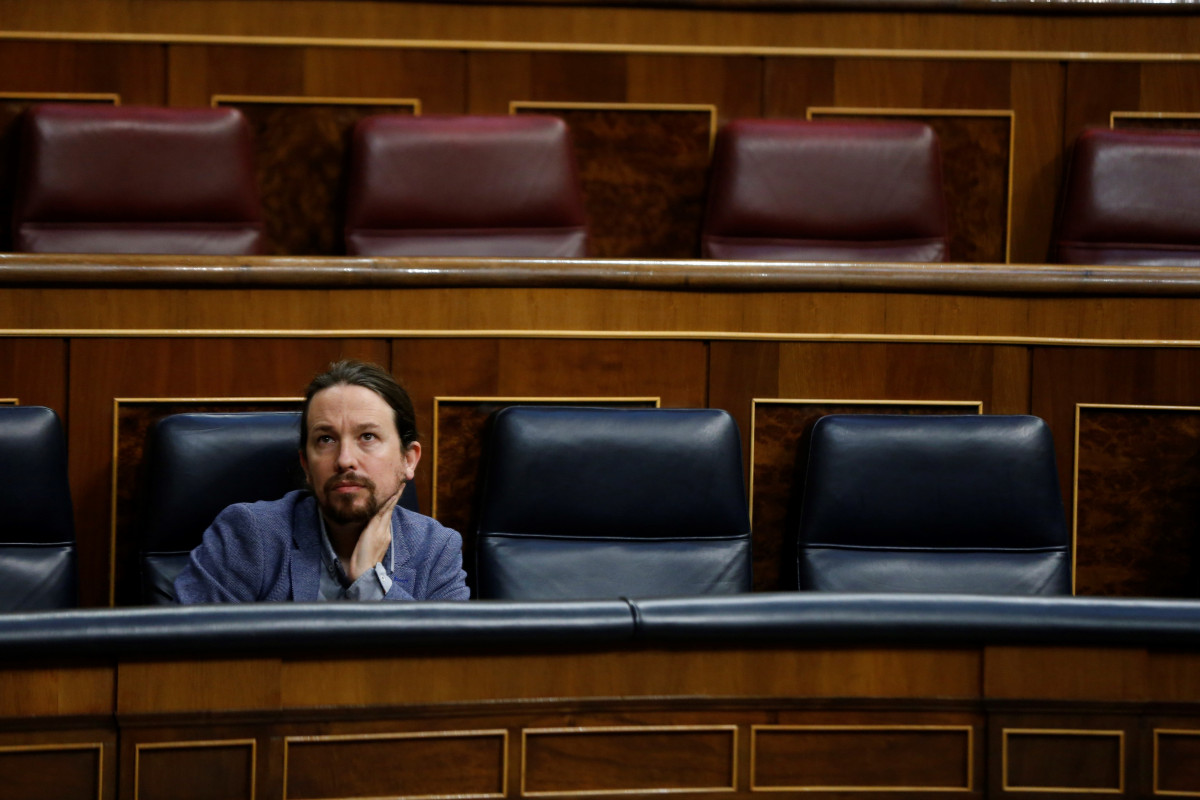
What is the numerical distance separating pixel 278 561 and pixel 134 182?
39 centimetres

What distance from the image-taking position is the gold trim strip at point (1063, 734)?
35cm

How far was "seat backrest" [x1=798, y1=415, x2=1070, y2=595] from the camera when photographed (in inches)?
22.6

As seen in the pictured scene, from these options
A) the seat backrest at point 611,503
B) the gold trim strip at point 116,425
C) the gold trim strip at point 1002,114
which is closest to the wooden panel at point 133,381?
the gold trim strip at point 116,425

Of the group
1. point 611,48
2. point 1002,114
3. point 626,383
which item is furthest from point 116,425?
point 1002,114

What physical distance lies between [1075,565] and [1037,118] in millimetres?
394

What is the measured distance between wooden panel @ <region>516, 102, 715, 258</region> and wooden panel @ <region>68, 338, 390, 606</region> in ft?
1.08

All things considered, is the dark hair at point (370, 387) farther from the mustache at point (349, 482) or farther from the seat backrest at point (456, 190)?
the seat backrest at point (456, 190)

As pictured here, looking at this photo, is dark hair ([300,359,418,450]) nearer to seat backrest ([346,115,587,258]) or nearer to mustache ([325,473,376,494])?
mustache ([325,473,376,494])

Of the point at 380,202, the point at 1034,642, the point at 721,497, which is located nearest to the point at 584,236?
the point at 380,202

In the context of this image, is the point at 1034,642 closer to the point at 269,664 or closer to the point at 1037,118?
the point at 269,664

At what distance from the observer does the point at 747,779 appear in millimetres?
343

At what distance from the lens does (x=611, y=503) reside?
563 millimetres

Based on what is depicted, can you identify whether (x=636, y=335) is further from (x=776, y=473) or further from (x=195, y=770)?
(x=195, y=770)

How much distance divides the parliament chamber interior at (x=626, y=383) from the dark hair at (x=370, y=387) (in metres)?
0.05
